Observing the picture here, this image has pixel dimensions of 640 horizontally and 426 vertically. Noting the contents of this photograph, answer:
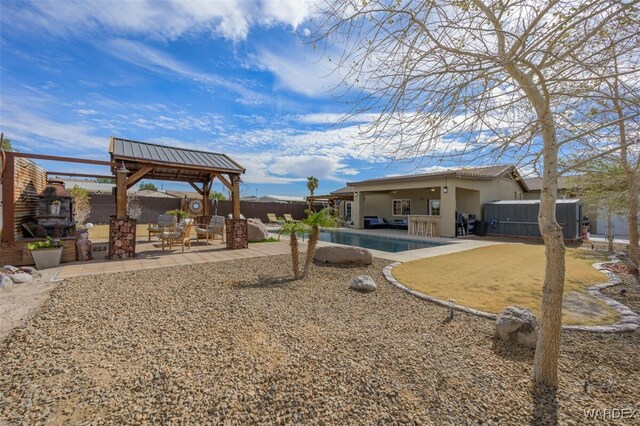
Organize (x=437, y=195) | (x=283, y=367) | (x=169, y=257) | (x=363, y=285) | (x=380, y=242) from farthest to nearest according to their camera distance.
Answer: (x=437, y=195) → (x=380, y=242) → (x=169, y=257) → (x=363, y=285) → (x=283, y=367)

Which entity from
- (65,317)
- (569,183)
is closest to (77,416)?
(65,317)

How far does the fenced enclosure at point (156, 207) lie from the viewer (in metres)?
21.2

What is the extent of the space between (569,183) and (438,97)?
27.4 feet

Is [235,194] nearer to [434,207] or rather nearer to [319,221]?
[319,221]

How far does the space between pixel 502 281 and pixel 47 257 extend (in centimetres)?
1034

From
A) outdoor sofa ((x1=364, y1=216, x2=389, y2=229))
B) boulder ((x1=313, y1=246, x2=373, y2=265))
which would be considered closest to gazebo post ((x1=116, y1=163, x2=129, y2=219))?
boulder ((x1=313, y1=246, x2=373, y2=265))

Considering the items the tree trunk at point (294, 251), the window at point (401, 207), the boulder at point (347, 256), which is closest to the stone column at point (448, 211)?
the window at point (401, 207)

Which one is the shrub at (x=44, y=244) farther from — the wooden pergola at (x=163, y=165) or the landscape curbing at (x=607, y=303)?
the landscape curbing at (x=607, y=303)

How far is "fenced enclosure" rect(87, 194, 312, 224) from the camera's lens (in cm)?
2123

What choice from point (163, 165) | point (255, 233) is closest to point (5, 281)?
point (163, 165)

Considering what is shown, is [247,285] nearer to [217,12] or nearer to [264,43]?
[264,43]

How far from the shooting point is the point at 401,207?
21750 mm

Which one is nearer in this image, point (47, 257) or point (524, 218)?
point (47, 257)

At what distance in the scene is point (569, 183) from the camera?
8.27m
